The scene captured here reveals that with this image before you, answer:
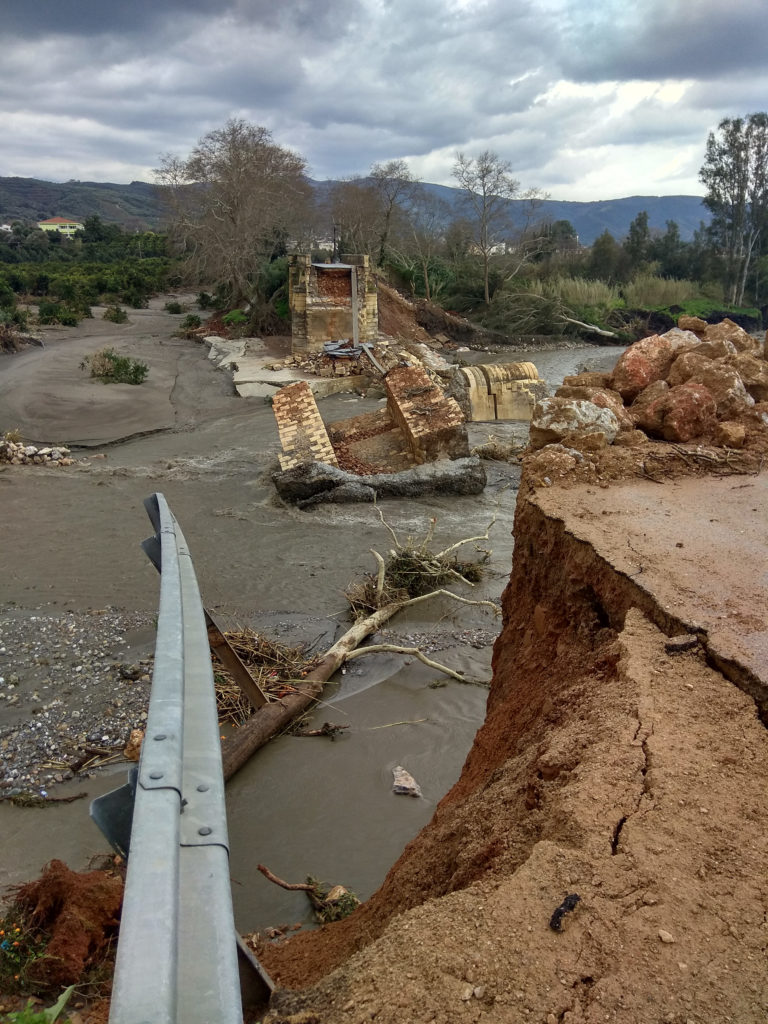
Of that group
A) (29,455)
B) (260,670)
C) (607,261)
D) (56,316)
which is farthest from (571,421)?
(607,261)

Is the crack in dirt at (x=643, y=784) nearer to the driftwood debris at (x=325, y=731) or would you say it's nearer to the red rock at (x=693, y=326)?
the driftwood debris at (x=325, y=731)

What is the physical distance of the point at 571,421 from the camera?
186 inches

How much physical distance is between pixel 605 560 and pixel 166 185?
143 feet

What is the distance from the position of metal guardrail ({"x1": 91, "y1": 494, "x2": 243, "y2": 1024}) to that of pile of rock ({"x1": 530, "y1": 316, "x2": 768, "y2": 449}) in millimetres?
3404

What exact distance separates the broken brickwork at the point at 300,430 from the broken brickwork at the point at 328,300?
11.4m

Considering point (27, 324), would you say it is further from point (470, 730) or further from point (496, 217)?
point (470, 730)

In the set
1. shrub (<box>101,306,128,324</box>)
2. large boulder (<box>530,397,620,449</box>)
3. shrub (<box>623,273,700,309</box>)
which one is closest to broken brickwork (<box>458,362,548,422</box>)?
large boulder (<box>530,397,620,449</box>)

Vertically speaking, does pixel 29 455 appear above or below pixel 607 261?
below

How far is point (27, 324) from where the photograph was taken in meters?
30.4

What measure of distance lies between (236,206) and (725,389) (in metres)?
31.6

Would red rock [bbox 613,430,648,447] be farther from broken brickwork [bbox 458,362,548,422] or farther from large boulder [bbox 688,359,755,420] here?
broken brickwork [bbox 458,362,548,422]

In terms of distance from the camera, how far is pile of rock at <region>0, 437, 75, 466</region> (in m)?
14.4

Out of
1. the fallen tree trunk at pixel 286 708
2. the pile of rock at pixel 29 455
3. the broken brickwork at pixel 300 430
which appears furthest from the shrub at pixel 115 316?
the fallen tree trunk at pixel 286 708

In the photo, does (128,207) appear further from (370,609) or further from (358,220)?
(370,609)
